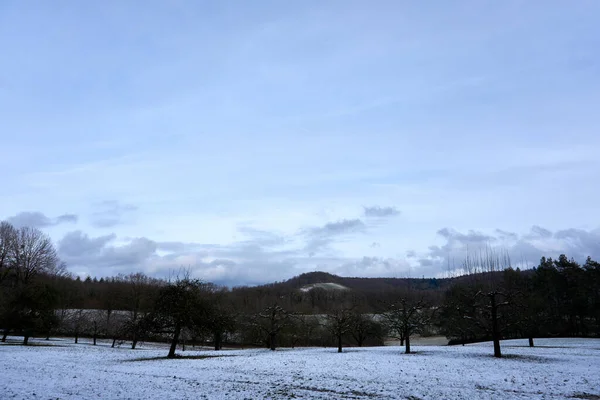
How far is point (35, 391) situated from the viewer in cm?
1867

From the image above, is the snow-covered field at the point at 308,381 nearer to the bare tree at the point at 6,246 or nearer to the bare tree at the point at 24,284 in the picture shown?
the bare tree at the point at 24,284

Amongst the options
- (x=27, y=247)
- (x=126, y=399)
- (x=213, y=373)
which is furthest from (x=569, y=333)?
(x=27, y=247)

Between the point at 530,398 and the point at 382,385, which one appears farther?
the point at 382,385

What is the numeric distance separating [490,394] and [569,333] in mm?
71367

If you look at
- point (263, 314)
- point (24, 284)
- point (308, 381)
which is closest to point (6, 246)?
point (24, 284)

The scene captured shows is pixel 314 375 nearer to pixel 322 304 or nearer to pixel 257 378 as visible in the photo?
pixel 257 378

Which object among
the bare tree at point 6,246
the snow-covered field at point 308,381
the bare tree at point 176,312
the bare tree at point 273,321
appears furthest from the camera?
the bare tree at point 6,246

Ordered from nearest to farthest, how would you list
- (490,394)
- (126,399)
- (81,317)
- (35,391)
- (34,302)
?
(126,399)
(35,391)
(490,394)
(34,302)
(81,317)

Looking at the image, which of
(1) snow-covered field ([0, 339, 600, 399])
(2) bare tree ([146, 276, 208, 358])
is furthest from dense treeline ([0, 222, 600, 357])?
(1) snow-covered field ([0, 339, 600, 399])

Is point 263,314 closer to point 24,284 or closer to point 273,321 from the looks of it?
point 273,321

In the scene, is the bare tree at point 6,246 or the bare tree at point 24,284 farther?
the bare tree at point 6,246

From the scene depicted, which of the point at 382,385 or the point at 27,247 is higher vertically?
the point at 27,247

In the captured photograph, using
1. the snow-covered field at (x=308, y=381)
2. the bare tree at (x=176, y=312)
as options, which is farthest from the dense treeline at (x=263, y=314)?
the snow-covered field at (x=308, y=381)

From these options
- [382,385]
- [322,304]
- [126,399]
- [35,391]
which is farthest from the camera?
[322,304]
